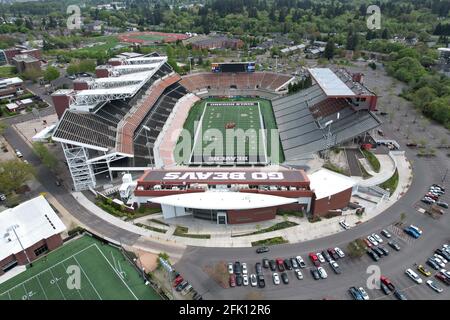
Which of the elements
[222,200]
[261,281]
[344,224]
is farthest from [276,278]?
[344,224]

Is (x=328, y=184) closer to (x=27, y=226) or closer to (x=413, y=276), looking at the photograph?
(x=413, y=276)

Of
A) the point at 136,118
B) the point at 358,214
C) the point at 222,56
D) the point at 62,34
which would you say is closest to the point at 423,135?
the point at 358,214

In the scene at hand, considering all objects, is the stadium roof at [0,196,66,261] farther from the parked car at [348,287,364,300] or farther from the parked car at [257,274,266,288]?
the parked car at [348,287,364,300]

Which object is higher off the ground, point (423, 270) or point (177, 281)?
point (177, 281)

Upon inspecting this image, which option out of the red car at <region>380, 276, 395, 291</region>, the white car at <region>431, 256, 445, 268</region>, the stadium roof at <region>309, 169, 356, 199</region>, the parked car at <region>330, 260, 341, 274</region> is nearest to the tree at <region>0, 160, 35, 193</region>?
the stadium roof at <region>309, 169, 356, 199</region>

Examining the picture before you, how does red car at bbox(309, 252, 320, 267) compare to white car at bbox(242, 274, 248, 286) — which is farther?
red car at bbox(309, 252, 320, 267)

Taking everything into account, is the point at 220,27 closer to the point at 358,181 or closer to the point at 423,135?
the point at 423,135
